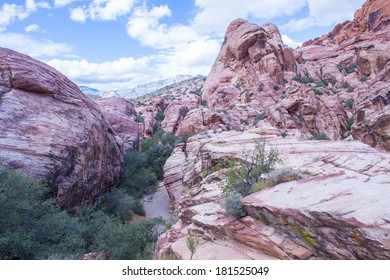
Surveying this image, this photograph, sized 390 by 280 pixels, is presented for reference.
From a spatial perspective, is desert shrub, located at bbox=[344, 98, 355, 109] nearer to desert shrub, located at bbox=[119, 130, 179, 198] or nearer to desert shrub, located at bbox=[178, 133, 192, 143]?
desert shrub, located at bbox=[178, 133, 192, 143]

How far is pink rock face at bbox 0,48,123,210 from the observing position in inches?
418

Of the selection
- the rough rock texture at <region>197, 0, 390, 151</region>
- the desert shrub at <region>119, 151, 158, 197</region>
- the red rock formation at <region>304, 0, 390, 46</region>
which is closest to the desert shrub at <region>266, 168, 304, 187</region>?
the rough rock texture at <region>197, 0, 390, 151</region>

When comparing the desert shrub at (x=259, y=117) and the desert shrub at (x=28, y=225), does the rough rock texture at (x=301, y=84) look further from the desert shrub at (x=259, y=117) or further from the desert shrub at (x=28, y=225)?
the desert shrub at (x=28, y=225)

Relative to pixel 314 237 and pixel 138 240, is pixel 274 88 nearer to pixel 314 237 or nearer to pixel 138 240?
pixel 138 240

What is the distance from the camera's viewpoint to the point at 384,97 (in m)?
15.2

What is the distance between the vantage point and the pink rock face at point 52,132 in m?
10.6

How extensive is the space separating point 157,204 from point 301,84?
70.2 ft

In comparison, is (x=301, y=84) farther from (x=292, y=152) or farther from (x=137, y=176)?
(x=292, y=152)

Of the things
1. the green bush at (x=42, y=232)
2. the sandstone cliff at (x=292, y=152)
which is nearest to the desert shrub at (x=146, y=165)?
the sandstone cliff at (x=292, y=152)

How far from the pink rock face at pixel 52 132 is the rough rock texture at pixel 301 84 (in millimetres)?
11972

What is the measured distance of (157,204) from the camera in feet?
61.4

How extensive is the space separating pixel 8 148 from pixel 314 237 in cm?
1064

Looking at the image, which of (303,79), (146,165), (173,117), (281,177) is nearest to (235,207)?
(281,177)
